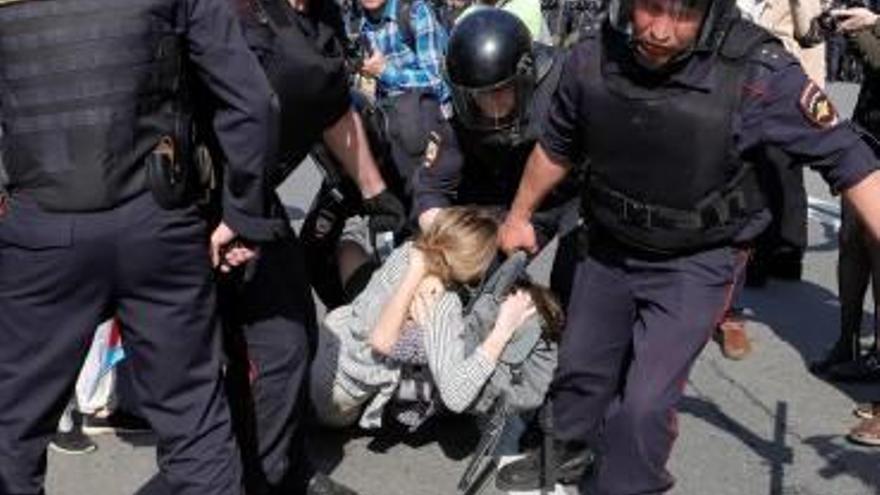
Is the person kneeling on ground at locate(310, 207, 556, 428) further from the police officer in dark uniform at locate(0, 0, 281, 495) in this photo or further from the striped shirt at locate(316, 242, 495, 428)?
the police officer in dark uniform at locate(0, 0, 281, 495)

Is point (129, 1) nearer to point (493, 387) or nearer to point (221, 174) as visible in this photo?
point (221, 174)

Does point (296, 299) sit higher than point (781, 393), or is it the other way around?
point (296, 299)

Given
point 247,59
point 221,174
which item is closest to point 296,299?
point 221,174

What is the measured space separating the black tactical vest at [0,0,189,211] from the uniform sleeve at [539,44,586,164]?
1.13 meters

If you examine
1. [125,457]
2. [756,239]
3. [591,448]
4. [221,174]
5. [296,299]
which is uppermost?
[221,174]

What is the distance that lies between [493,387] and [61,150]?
1.69m

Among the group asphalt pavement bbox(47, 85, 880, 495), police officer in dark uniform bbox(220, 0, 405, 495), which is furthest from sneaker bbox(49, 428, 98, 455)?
police officer in dark uniform bbox(220, 0, 405, 495)

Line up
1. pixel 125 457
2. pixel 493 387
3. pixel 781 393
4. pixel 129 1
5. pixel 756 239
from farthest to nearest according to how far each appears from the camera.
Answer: pixel 781 393 → pixel 125 457 → pixel 493 387 → pixel 756 239 → pixel 129 1

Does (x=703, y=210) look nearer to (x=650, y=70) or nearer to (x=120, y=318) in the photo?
(x=650, y=70)

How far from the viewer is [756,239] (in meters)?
3.55

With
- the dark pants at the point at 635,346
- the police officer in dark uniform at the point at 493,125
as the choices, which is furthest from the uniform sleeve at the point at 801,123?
the police officer in dark uniform at the point at 493,125

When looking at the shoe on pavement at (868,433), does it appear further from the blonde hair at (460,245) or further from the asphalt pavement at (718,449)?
the blonde hair at (460,245)

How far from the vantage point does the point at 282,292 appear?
139 inches

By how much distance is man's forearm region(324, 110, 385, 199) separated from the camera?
3951 millimetres
